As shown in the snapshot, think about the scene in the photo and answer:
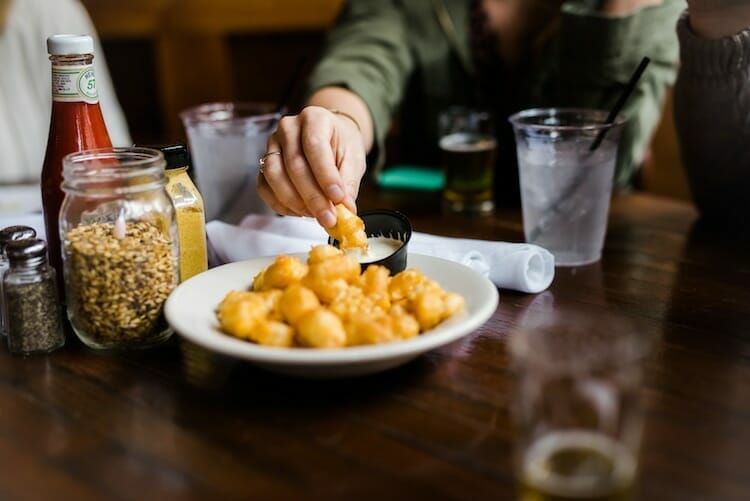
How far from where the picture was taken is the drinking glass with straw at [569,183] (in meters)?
1.20

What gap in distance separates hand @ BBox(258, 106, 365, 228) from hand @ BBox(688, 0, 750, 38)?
62 cm

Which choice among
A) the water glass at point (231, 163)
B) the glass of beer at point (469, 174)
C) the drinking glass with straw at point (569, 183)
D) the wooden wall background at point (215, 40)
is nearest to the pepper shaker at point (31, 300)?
the water glass at point (231, 163)

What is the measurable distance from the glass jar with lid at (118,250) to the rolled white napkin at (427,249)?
0.24 meters

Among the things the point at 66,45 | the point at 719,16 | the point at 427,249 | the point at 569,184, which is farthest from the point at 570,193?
the point at 66,45

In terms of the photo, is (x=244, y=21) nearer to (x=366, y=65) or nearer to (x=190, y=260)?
(x=366, y=65)

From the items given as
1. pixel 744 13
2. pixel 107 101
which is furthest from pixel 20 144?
pixel 744 13

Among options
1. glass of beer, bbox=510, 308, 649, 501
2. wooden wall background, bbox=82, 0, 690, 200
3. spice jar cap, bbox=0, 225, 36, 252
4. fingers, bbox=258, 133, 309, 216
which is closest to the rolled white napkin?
fingers, bbox=258, 133, 309, 216

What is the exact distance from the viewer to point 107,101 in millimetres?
2443

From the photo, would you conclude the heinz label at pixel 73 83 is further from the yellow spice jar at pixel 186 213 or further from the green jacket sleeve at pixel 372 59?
the green jacket sleeve at pixel 372 59

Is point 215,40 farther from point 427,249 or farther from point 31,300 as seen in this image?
point 31,300

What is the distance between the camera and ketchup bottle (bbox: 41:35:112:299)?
943mm

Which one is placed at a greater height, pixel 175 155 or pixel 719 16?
pixel 719 16

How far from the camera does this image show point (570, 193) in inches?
47.8

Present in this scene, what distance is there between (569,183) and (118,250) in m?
0.69
